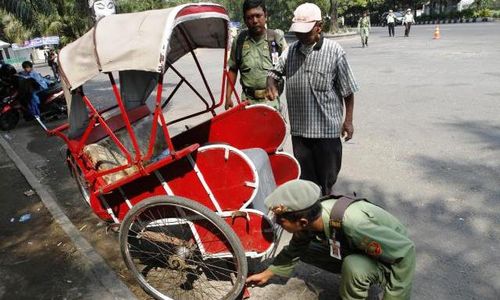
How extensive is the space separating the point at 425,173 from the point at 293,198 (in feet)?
9.51

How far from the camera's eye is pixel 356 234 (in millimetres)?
2229

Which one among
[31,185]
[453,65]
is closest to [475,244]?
[31,185]

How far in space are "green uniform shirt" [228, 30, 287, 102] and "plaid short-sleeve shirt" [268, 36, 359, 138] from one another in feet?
1.93

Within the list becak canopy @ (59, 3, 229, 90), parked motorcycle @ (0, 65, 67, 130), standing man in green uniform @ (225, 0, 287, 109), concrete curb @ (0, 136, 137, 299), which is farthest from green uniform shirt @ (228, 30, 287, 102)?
parked motorcycle @ (0, 65, 67, 130)

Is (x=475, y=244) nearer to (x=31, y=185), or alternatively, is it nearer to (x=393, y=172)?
(x=393, y=172)

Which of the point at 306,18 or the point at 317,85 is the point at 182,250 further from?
the point at 306,18

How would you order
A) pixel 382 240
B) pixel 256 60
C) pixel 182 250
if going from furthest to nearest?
pixel 256 60 < pixel 182 250 < pixel 382 240

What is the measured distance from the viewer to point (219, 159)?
2.65 m

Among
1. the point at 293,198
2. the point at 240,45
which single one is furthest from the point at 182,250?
the point at 240,45

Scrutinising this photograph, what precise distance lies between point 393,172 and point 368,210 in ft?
8.58

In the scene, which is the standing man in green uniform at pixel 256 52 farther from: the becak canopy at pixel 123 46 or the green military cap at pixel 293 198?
the green military cap at pixel 293 198

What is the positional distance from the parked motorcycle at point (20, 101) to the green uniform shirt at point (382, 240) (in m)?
9.28

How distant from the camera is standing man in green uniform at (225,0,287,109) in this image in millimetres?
3803

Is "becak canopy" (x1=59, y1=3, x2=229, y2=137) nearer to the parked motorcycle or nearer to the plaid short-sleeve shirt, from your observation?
the plaid short-sleeve shirt
